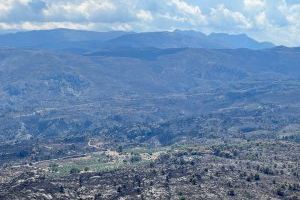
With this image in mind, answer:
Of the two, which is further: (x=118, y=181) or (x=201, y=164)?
(x=201, y=164)

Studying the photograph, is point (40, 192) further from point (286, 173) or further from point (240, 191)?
point (286, 173)

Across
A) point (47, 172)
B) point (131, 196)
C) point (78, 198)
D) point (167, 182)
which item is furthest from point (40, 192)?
point (47, 172)

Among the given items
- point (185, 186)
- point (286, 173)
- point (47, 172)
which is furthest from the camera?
point (47, 172)

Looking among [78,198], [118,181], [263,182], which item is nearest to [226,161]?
[263,182]

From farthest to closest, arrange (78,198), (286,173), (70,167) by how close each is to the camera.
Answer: (70,167), (286,173), (78,198)

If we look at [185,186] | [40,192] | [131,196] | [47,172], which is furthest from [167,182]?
[47,172]

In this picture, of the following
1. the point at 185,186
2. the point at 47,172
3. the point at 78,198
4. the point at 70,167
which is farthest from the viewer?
the point at 70,167

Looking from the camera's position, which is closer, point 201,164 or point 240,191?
point 240,191

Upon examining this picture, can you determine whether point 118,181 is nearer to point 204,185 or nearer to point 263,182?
point 204,185
